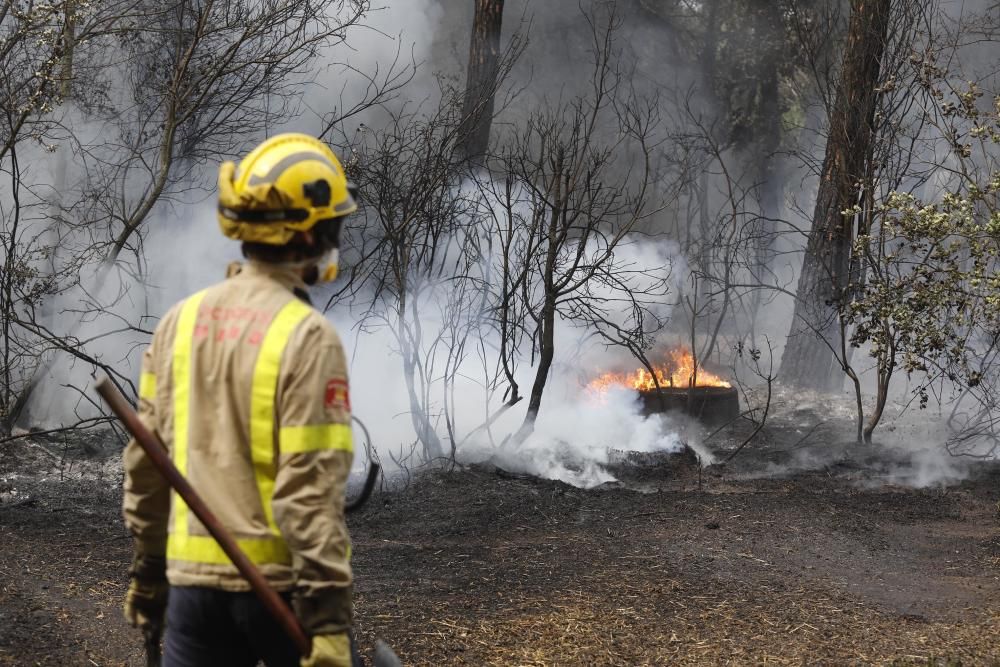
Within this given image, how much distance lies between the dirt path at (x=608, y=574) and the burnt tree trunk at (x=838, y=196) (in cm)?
298

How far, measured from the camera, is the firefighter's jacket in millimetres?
2197

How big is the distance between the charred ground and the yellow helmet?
2.72 m

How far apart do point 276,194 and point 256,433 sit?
57cm

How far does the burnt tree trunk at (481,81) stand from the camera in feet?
28.1

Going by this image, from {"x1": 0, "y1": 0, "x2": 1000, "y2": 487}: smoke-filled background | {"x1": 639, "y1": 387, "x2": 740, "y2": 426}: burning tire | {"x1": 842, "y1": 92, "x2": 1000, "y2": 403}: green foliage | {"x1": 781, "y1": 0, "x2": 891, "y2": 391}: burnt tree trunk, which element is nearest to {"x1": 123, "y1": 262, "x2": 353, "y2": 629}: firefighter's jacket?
{"x1": 0, "y1": 0, "x2": 1000, "y2": 487}: smoke-filled background

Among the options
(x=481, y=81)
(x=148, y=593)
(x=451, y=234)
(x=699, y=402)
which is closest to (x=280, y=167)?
(x=148, y=593)

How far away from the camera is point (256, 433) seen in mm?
2275

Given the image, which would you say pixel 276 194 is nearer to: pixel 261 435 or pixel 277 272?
pixel 277 272

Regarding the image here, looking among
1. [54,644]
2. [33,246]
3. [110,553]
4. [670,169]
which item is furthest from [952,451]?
[670,169]

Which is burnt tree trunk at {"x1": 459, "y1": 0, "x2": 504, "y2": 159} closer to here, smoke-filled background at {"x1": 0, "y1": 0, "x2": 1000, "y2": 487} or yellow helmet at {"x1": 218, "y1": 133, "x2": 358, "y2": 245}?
smoke-filled background at {"x1": 0, "y1": 0, "x2": 1000, "y2": 487}

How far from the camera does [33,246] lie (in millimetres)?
10062

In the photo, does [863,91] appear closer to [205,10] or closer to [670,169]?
[205,10]

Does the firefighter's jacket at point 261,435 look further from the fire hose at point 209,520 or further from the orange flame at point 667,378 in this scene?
the orange flame at point 667,378

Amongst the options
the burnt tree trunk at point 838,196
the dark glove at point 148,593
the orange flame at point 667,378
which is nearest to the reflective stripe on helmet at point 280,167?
the dark glove at point 148,593
